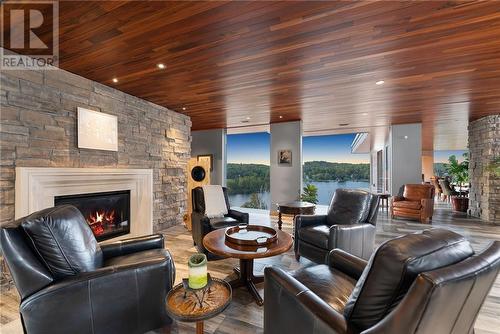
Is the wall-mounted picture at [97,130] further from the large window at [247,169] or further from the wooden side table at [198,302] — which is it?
the large window at [247,169]

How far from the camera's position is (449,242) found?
95 centimetres

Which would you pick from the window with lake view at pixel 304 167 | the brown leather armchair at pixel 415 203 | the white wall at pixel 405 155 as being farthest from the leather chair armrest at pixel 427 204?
the window with lake view at pixel 304 167

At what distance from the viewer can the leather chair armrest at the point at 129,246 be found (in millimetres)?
2028

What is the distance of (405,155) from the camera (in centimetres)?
601

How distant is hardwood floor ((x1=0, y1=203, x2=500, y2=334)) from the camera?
181cm

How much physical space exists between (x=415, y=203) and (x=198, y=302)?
18.8ft

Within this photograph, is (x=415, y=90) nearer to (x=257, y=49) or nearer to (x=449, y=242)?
(x=257, y=49)

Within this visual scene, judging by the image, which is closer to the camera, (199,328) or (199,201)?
(199,328)

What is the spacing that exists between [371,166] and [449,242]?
33.7ft

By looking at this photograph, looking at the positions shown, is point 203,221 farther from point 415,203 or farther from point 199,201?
point 415,203

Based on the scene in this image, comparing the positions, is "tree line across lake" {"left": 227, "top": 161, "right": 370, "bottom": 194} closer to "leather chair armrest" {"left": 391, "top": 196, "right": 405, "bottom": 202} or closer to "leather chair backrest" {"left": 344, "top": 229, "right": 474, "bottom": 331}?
"leather chair armrest" {"left": 391, "top": 196, "right": 405, "bottom": 202}

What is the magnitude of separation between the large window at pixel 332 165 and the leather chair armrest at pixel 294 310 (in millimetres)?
7384

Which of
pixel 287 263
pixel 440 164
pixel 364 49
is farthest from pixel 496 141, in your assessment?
pixel 440 164

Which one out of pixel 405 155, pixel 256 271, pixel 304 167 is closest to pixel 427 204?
pixel 405 155
